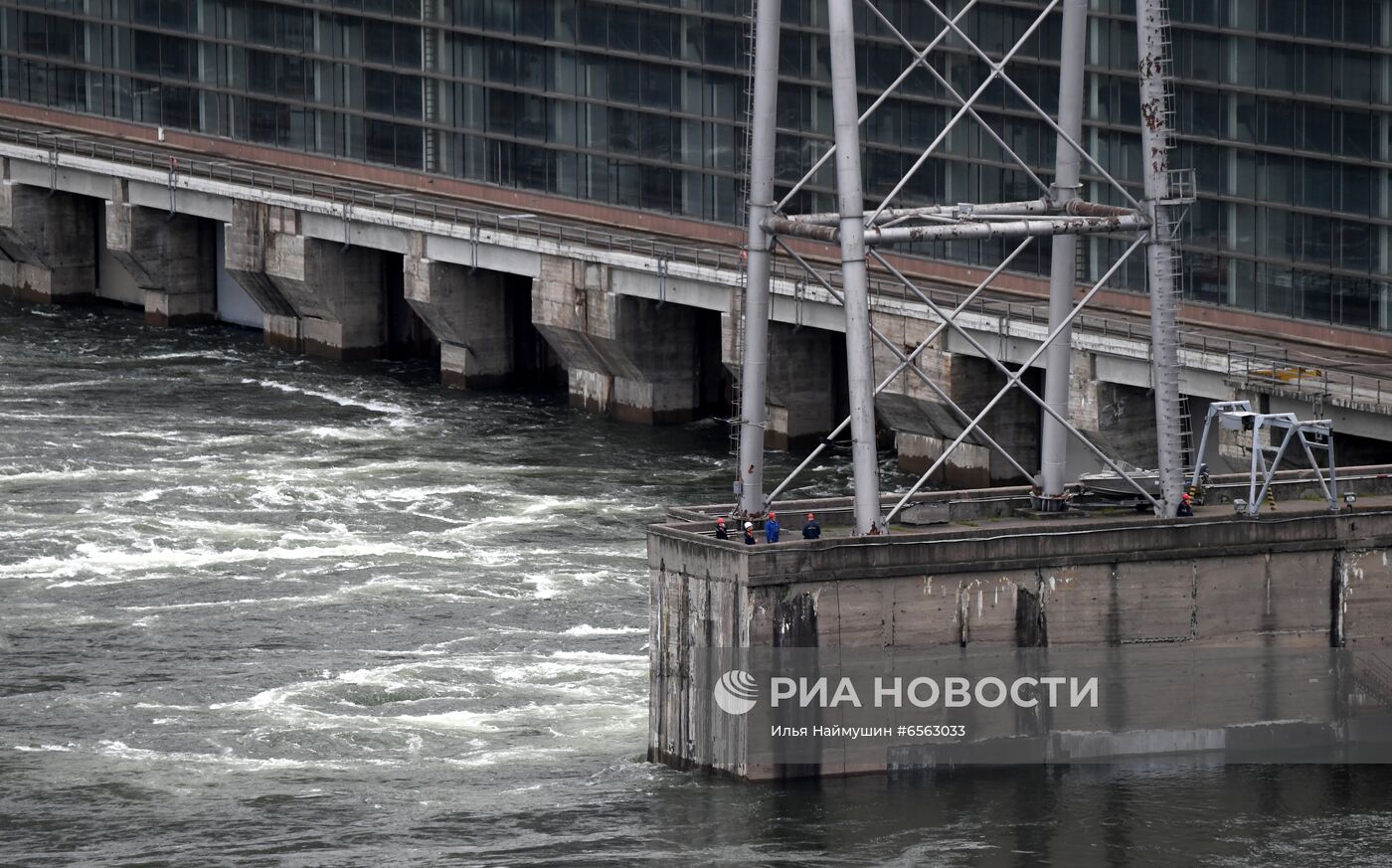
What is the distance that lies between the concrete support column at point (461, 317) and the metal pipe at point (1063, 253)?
167 feet

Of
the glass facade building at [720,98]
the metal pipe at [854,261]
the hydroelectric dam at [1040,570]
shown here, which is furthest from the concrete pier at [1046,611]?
the glass facade building at [720,98]

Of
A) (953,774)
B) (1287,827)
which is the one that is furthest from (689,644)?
(1287,827)

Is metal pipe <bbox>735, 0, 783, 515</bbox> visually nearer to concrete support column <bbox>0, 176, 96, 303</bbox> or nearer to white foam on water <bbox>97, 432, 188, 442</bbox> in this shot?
white foam on water <bbox>97, 432, 188, 442</bbox>

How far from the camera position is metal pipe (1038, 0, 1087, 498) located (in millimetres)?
76062

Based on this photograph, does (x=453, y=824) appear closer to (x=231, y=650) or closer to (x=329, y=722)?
(x=329, y=722)

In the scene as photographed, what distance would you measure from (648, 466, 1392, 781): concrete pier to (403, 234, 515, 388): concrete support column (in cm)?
5331

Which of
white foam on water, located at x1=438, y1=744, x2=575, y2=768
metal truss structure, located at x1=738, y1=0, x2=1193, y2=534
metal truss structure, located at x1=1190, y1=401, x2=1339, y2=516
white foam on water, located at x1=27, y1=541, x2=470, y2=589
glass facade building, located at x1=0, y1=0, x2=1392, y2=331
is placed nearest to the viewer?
metal truss structure, located at x1=738, y1=0, x2=1193, y2=534

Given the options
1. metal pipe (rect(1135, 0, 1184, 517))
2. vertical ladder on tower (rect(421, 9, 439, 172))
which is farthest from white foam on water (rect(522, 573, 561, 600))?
vertical ladder on tower (rect(421, 9, 439, 172))

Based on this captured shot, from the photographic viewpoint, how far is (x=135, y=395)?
12188cm

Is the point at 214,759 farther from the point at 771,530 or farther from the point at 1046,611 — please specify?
the point at 1046,611

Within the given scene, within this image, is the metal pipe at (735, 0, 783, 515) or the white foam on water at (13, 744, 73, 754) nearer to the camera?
the metal pipe at (735, 0, 783, 515)

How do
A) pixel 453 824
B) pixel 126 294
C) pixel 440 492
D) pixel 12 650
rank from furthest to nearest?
pixel 126 294, pixel 440 492, pixel 12 650, pixel 453 824

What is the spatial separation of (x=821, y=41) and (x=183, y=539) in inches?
1389

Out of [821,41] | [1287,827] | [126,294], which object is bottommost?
[1287,827]
